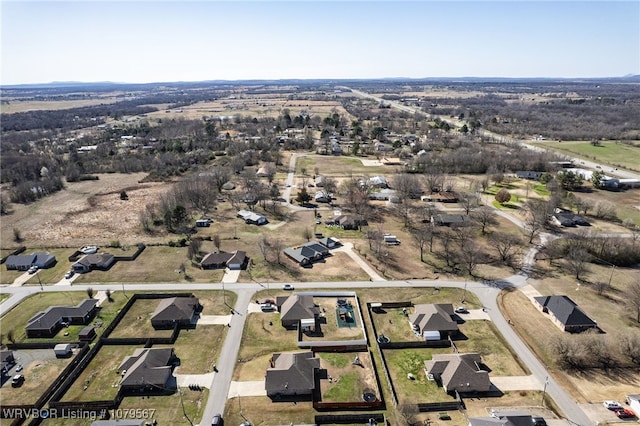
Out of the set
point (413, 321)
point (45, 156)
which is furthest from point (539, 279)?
point (45, 156)

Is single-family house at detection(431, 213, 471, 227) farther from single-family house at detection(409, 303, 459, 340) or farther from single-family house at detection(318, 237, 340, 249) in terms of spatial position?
single-family house at detection(409, 303, 459, 340)

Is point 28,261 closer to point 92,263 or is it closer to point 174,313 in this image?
point 92,263

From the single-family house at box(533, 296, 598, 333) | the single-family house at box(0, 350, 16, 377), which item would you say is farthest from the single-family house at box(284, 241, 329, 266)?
the single-family house at box(0, 350, 16, 377)

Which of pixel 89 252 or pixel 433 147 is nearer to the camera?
pixel 89 252

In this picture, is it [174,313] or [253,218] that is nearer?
[174,313]

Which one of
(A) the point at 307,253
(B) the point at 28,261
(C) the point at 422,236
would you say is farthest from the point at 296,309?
(B) the point at 28,261

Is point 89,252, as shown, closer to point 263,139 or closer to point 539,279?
point 539,279

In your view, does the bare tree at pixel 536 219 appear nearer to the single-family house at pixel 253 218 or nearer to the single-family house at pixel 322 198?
the single-family house at pixel 322 198
